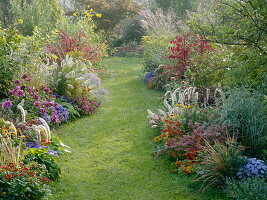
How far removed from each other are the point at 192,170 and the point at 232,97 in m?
1.49

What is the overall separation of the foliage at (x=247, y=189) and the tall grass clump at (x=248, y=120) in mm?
794

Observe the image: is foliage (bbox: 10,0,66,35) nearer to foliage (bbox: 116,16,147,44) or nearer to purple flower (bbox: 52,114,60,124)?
purple flower (bbox: 52,114,60,124)

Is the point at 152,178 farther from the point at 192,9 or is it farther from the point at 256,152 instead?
the point at 192,9

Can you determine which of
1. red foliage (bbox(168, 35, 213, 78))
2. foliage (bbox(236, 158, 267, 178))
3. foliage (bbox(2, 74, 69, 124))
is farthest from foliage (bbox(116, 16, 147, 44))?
foliage (bbox(236, 158, 267, 178))

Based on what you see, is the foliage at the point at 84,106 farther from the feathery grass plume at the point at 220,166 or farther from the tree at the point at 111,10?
the tree at the point at 111,10

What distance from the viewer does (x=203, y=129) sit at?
16.7 ft

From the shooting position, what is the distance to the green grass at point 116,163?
4.28m

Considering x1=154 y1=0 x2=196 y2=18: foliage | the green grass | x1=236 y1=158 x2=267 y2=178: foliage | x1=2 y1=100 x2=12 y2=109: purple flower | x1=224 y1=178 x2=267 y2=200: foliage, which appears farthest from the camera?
x1=154 y1=0 x2=196 y2=18: foliage

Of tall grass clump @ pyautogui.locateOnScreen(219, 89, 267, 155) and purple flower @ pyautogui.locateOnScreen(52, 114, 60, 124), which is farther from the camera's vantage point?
purple flower @ pyautogui.locateOnScreen(52, 114, 60, 124)

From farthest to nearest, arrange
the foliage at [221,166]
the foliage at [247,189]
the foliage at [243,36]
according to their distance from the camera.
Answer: the foliage at [243,36] → the foliage at [221,166] → the foliage at [247,189]

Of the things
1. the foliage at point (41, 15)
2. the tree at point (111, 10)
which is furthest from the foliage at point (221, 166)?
the tree at point (111, 10)

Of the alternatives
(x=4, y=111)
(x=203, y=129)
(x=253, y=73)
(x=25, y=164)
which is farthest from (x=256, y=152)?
(x=4, y=111)

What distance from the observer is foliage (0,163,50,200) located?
3574 millimetres

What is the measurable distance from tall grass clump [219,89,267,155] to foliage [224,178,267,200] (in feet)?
2.60
